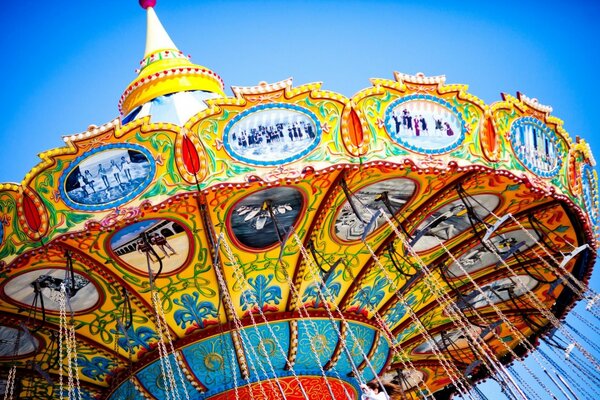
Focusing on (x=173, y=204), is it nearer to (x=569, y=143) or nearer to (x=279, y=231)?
(x=279, y=231)

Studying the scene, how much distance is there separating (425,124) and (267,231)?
2407mm

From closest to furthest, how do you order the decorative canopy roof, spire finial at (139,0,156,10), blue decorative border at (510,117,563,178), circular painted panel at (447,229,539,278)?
blue decorative border at (510,117,563,178), circular painted panel at (447,229,539,278), the decorative canopy roof, spire finial at (139,0,156,10)

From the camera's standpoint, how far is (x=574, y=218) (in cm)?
1026

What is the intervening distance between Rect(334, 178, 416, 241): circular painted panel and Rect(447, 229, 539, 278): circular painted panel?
202 centimetres

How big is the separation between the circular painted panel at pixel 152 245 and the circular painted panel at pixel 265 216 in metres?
0.69

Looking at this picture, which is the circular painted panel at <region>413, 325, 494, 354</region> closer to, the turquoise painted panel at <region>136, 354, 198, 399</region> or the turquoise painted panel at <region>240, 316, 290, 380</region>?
the turquoise painted panel at <region>240, 316, 290, 380</region>

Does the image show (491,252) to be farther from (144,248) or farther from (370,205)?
(144,248)

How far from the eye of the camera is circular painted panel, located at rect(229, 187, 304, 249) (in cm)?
829

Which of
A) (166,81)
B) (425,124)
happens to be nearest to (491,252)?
(425,124)

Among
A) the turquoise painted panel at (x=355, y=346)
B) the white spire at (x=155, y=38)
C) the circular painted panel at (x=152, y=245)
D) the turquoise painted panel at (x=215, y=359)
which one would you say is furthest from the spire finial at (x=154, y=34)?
the turquoise painted panel at (x=355, y=346)

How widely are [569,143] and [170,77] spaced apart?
20.2 ft

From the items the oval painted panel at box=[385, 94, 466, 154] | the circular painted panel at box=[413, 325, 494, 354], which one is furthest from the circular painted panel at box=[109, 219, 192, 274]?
the circular painted panel at box=[413, 325, 494, 354]

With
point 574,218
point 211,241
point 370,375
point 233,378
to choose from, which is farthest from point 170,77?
point 574,218

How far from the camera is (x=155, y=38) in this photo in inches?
501
